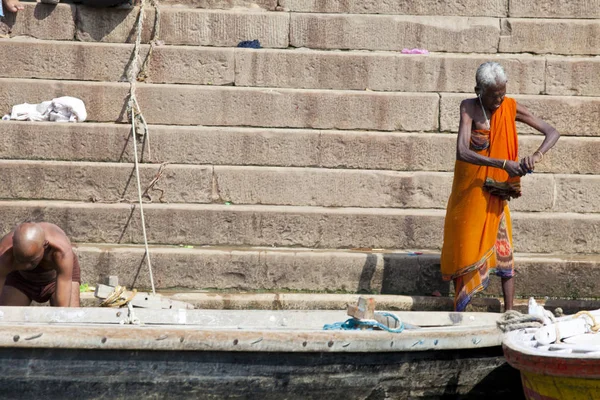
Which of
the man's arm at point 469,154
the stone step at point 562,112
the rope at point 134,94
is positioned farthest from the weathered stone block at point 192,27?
the man's arm at point 469,154

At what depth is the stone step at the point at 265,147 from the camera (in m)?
8.44

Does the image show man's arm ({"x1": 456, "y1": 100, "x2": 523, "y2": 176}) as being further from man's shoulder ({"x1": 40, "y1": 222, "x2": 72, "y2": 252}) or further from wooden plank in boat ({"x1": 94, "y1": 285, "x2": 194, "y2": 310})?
man's shoulder ({"x1": 40, "y1": 222, "x2": 72, "y2": 252})

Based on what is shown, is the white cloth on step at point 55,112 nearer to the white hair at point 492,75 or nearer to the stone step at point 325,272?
the stone step at point 325,272

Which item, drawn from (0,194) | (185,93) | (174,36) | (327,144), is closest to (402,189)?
(327,144)

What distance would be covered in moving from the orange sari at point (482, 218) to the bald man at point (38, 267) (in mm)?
2739

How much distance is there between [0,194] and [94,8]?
2.36 meters

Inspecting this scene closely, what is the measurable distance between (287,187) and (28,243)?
2781 mm

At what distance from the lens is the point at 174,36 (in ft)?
31.1

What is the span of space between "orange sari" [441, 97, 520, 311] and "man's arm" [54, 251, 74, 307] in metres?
2.73

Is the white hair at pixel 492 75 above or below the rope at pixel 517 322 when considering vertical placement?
Result: above

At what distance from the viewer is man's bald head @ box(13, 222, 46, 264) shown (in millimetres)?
6105

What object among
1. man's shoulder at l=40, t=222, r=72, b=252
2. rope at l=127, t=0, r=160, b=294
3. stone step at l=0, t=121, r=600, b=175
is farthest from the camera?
stone step at l=0, t=121, r=600, b=175

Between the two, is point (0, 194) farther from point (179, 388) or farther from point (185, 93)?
point (179, 388)

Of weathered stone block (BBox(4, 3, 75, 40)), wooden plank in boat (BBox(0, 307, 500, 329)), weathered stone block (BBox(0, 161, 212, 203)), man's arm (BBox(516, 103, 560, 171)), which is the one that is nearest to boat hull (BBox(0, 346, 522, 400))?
wooden plank in boat (BBox(0, 307, 500, 329))
